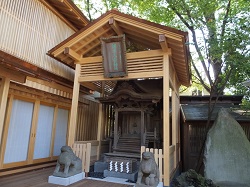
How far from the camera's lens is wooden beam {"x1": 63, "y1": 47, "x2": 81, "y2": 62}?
6.16m

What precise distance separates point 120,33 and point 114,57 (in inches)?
42.9

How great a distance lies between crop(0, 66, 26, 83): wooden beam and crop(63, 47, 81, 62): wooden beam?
1611 mm

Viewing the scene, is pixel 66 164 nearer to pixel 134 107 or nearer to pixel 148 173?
pixel 148 173

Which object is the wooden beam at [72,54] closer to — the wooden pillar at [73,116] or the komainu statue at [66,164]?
the wooden pillar at [73,116]

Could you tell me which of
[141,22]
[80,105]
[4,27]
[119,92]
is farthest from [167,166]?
[4,27]

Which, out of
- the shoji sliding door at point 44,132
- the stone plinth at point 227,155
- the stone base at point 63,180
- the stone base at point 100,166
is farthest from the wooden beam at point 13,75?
the stone plinth at point 227,155

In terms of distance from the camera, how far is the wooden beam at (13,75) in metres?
5.51

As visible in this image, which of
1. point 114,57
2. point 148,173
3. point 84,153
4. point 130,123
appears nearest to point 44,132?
point 84,153

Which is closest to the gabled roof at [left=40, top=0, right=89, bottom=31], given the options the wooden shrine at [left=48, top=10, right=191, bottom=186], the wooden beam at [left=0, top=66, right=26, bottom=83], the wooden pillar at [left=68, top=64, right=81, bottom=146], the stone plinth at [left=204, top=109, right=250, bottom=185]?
the wooden shrine at [left=48, top=10, right=191, bottom=186]

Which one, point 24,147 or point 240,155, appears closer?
point 240,155

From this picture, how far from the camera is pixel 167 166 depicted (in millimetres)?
4867

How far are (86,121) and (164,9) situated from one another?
327 inches

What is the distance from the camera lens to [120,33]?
6.43 m

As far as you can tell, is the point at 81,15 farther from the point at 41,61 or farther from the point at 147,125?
the point at 147,125
